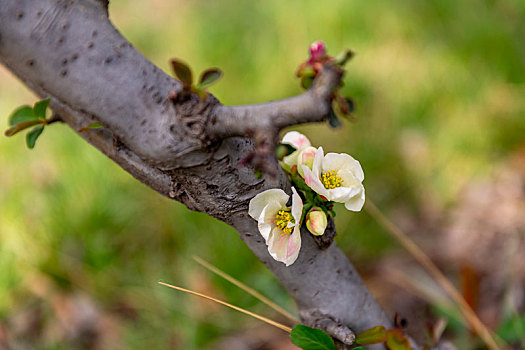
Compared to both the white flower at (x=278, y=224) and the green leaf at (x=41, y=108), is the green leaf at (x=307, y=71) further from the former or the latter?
the green leaf at (x=41, y=108)

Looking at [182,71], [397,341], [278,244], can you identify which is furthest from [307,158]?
[397,341]

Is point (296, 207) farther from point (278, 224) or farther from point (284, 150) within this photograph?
point (284, 150)

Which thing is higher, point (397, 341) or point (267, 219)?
point (267, 219)

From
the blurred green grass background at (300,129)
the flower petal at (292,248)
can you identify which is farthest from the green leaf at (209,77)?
the blurred green grass background at (300,129)

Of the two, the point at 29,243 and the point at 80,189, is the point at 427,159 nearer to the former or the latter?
the point at 80,189

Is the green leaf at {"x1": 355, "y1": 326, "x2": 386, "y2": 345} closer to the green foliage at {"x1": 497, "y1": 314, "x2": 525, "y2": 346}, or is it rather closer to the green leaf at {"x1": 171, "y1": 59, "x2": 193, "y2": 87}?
the green leaf at {"x1": 171, "y1": 59, "x2": 193, "y2": 87}

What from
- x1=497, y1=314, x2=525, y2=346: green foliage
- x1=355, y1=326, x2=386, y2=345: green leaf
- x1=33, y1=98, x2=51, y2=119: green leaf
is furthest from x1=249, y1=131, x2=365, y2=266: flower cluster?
x1=497, y1=314, x2=525, y2=346: green foliage
